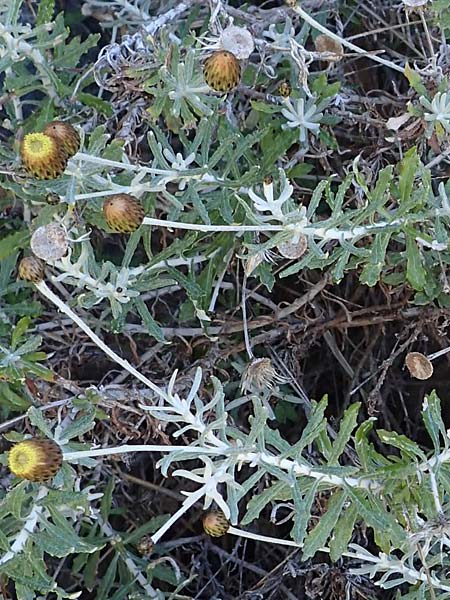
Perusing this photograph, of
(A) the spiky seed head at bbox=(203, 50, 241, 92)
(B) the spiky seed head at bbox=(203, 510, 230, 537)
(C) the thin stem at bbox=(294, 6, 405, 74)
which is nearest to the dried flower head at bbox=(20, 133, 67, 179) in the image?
(A) the spiky seed head at bbox=(203, 50, 241, 92)

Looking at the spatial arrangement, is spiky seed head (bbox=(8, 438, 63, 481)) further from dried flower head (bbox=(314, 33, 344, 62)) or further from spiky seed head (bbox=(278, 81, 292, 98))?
dried flower head (bbox=(314, 33, 344, 62))

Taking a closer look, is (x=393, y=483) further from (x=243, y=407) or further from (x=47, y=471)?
(x=243, y=407)

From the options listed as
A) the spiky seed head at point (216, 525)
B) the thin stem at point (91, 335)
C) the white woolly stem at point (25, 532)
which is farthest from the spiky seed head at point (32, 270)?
the spiky seed head at point (216, 525)

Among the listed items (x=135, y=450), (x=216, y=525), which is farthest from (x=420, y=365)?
(x=135, y=450)

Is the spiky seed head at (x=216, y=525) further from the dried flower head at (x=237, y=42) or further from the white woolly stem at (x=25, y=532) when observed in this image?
the dried flower head at (x=237, y=42)

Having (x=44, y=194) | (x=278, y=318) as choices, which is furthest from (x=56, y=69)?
(x=278, y=318)

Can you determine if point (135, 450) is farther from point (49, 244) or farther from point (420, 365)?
point (420, 365)
